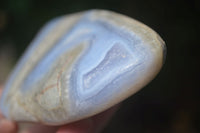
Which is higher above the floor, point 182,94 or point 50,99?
point 50,99

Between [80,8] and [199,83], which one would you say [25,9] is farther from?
[199,83]

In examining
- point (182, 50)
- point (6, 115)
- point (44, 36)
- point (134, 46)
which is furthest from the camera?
point (182, 50)

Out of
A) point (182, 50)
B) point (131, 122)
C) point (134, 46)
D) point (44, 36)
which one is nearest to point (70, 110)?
point (134, 46)

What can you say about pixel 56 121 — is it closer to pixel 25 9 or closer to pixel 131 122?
pixel 131 122

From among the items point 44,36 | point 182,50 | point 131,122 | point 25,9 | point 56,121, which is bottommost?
point 131,122

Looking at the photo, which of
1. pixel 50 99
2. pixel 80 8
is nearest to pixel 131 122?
pixel 80 8

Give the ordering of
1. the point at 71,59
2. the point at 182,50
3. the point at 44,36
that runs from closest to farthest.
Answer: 1. the point at 71,59
2. the point at 44,36
3. the point at 182,50

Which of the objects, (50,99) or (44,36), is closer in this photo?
(50,99)
